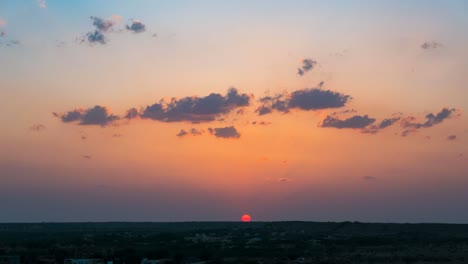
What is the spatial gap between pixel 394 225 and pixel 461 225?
625 inches

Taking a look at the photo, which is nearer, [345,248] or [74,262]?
[74,262]

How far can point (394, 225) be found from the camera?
166m

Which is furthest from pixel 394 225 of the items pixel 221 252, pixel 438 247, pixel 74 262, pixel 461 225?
pixel 74 262

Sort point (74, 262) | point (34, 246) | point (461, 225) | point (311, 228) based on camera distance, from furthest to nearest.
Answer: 1. point (311, 228)
2. point (461, 225)
3. point (34, 246)
4. point (74, 262)

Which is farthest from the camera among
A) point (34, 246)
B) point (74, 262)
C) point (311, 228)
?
point (311, 228)

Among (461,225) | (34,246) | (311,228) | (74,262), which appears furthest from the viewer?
(311,228)

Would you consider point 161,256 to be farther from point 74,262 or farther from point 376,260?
point 376,260

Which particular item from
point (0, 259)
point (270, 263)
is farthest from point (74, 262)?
point (270, 263)

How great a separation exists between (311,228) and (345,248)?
291 ft

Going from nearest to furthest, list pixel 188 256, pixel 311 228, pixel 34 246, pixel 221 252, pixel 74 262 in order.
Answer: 1. pixel 74 262
2. pixel 188 256
3. pixel 221 252
4. pixel 34 246
5. pixel 311 228

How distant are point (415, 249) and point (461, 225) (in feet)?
243

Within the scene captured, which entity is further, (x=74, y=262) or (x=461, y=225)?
(x=461, y=225)

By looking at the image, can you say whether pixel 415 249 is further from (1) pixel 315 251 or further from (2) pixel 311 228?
(2) pixel 311 228

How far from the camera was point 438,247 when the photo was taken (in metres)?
95.1
